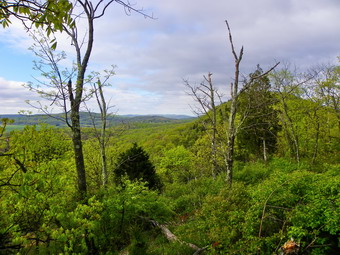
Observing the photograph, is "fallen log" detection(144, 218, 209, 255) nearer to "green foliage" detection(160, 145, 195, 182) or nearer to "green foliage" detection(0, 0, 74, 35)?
"green foliage" detection(0, 0, 74, 35)

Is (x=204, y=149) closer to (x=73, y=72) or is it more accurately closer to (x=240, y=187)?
(x=240, y=187)

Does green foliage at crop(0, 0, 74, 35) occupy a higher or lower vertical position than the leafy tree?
higher

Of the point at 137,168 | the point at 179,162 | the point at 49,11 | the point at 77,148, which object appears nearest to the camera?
the point at 49,11

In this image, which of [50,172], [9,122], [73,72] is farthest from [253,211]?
[73,72]

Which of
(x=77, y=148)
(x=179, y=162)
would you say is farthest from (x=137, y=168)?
(x=77, y=148)

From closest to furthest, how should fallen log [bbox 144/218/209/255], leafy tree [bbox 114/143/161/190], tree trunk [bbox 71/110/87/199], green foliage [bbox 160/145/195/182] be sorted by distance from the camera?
fallen log [bbox 144/218/209/255]
tree trunk [bbox 71/110/87/199]
leafy tree [bbox 114/143/161/190]
green foliage [bbox 160/145/195/182]

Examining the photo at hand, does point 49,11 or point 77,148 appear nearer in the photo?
point 49,11

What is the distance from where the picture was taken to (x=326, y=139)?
62.0 feet

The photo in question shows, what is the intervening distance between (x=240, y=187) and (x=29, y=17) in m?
6.88

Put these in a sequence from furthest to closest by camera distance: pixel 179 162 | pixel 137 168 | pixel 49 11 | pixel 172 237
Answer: pixel 179 162, pixel 137 168, pixel 172 237, pixel 49 11

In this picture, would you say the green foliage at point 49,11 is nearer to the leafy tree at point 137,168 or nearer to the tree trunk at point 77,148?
the tree trunk at point 77,148

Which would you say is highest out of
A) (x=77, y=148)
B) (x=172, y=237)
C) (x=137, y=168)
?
(x=77, y=148)

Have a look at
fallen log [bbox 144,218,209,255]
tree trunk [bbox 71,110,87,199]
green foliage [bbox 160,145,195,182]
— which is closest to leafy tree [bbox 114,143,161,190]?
green foliage [bbox 160,145,195,182]

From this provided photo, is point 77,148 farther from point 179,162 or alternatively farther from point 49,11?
point 179,162
